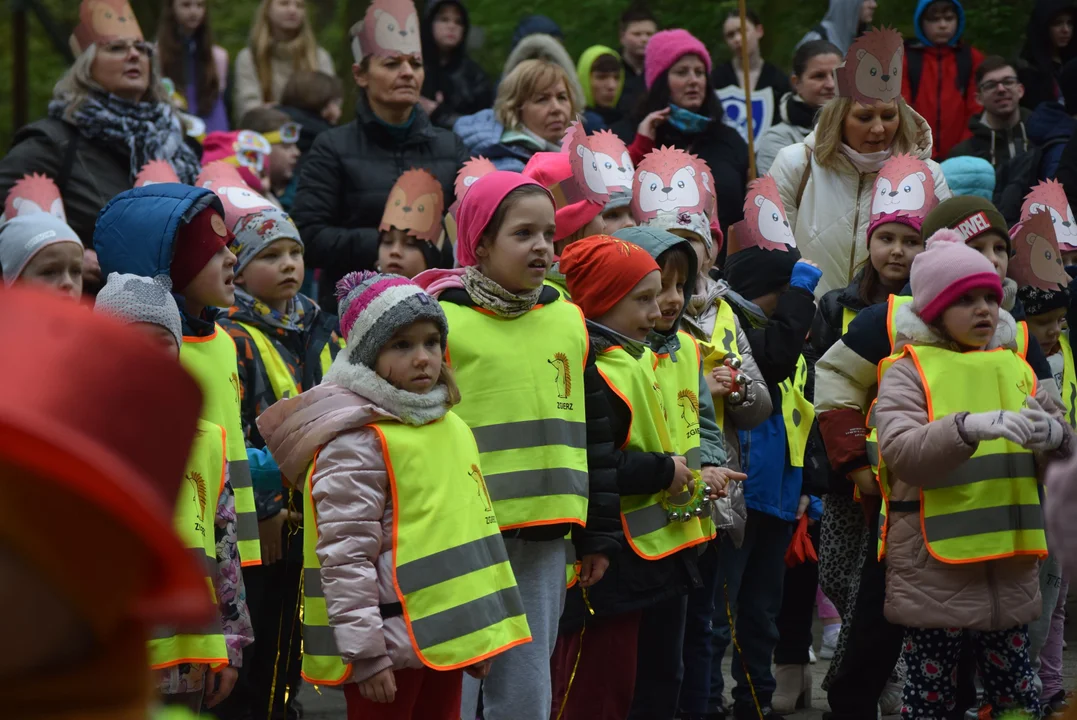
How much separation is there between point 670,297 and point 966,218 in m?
1.54

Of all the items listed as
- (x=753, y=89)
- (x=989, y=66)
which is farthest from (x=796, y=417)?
(x=753, y=89)

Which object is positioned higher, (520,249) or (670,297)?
(520,249)

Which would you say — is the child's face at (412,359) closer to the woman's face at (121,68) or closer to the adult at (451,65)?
the woman's face at (121,68)

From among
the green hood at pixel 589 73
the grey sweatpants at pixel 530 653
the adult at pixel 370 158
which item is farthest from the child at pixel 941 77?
the grey sweatpants at pixel 530 653

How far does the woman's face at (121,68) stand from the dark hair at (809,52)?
4.21 meters

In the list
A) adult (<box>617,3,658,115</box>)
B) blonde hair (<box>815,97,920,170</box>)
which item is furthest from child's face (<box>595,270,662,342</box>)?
adult (<box>617,3,658,115</box>)

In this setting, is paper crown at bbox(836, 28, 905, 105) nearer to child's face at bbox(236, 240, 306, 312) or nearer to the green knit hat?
the green knit hat

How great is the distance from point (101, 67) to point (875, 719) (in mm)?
4578

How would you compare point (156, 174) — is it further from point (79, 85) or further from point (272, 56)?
point (272, 56)

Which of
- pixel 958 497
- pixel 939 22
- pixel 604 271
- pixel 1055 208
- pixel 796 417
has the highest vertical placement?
pixel 939 22

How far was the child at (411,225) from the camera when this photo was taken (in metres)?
7.52

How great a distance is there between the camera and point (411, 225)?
7.55m

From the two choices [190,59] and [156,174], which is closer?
[156,174]

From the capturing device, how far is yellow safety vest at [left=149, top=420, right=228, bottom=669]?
4.74 m
